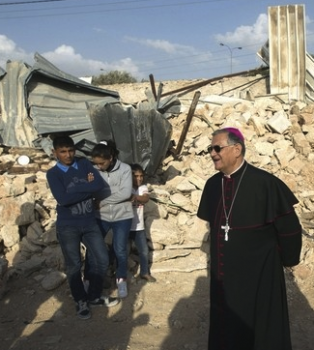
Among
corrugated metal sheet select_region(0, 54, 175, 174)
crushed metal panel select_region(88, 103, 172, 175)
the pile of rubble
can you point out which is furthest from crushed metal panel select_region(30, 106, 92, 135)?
crushed metal panel select_region(88, 103, 172, 175)

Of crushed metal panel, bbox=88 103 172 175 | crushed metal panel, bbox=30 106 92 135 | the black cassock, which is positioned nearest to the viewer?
the black cassock

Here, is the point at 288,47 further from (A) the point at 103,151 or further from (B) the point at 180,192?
(A) the point at 103,151

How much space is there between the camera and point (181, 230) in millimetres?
6312

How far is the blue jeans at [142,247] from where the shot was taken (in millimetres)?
5234

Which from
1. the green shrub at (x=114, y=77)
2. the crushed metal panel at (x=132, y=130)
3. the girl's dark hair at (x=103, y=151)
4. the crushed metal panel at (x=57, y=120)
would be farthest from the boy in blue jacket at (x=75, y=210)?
the green shrub at (x=114, y=77)

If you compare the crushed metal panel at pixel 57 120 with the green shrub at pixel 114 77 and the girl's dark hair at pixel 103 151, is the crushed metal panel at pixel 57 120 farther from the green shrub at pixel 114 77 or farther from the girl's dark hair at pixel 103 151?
the green shrub at pixel 114 77

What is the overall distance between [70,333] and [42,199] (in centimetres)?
271

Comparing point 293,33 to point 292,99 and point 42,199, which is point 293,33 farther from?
point 42,199

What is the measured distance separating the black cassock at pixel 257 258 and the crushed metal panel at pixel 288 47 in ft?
33.2

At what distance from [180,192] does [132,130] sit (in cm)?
141

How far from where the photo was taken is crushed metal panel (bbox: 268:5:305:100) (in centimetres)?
1238

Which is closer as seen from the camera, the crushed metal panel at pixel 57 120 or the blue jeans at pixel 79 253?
the blue jeans at pixel 79 253

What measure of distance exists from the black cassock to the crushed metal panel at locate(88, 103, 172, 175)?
4.64 m

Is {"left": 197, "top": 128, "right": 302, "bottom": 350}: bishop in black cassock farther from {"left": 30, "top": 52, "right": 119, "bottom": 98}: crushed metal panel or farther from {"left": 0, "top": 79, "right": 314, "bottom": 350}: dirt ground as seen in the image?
{"left": 30, "top": 52, "right": 119, "bottom": 98}: crushed metal panel
